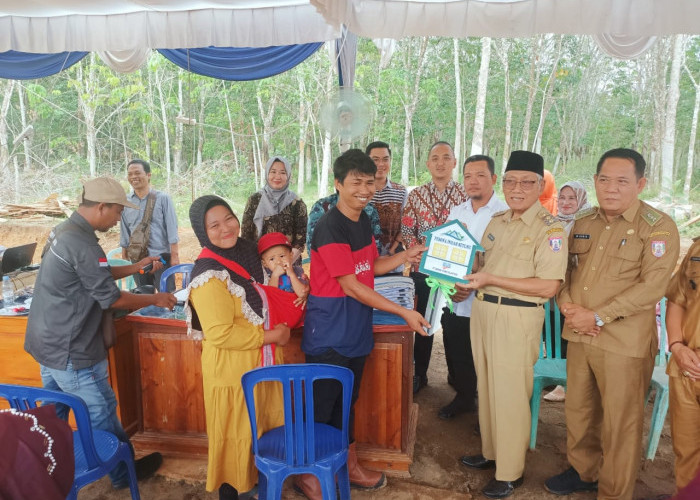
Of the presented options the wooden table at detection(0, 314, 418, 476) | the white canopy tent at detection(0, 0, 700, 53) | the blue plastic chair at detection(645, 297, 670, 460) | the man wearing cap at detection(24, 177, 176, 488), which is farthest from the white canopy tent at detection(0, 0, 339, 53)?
the blue plastic chair at detection(645, 297, 670, 460)

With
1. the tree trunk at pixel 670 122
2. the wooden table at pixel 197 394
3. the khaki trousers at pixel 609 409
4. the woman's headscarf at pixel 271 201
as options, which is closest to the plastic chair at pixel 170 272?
the wooden table at pixel 197 394

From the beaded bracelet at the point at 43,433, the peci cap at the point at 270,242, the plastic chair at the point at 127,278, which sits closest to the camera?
the beaded bracelet at the point at 43,433

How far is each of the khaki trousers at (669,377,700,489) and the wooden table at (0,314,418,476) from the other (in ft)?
4.20

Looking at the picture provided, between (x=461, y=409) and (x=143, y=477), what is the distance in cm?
214

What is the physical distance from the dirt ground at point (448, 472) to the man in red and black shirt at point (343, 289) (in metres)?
0.71

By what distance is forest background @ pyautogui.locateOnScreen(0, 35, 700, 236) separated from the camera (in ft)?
44.4

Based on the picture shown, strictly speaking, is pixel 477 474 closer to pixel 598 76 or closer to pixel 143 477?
pixel 143 477

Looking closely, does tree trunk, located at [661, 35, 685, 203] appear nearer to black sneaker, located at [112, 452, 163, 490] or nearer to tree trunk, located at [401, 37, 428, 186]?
tree trunk, located at [401, 37, 428, 186]

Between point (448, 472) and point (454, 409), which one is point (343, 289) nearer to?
point (448, 472)

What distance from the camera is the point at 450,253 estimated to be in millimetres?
2332

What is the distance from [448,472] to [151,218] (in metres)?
3.38

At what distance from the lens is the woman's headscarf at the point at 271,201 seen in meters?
4.04

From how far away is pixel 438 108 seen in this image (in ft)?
53.1

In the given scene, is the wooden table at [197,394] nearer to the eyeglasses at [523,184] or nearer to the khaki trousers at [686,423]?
the eyeglasses at [523,184]
